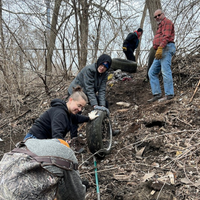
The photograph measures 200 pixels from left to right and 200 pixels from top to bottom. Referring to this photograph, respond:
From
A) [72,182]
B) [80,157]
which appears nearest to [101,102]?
[80,157]

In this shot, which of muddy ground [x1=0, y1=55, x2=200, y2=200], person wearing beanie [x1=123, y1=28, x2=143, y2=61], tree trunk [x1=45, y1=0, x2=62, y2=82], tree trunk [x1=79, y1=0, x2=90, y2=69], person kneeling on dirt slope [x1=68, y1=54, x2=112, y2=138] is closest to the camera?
muddy ground [x1=0, y1=55, x2=200, y2=200]

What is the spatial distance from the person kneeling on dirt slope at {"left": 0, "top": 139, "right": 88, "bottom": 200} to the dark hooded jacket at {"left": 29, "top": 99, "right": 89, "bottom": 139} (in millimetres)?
771

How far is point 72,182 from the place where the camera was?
190 centimetres

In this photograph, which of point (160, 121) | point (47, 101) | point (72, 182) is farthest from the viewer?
point (47, 101)

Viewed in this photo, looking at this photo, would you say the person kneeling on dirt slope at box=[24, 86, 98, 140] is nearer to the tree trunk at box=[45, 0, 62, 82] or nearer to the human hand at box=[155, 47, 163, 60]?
the human hand at box=[155, 47, 163, 60]

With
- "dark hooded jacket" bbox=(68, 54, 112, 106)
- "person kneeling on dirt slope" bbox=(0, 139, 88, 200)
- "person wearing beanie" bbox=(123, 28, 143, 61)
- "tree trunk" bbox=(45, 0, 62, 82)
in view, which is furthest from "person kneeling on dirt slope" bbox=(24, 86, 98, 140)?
"person wearing beanie" bbox=(123, 28, 143, 61)

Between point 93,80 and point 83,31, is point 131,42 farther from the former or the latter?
point 93,80

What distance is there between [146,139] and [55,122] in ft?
4.07

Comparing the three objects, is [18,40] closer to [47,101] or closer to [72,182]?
[47,101]

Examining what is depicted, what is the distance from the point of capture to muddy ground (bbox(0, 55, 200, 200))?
2.55 m

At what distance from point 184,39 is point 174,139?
3142mm

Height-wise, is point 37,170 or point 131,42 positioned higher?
point 131,42

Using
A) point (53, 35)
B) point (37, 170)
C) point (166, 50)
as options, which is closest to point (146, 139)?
point (37, 170)

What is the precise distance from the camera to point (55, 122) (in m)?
2.67
